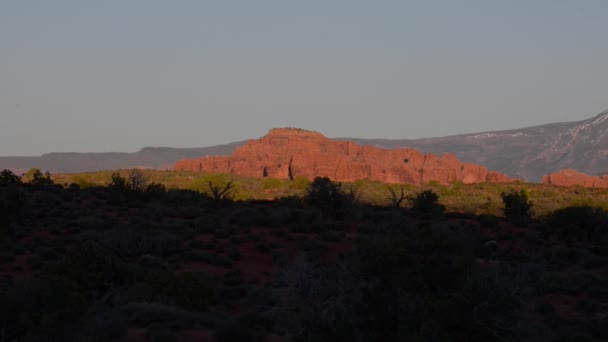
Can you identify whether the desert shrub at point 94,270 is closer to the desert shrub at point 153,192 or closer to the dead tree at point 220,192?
the desert shrub at point 153,192

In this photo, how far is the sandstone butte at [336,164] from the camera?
508ft

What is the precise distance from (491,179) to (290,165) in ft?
138

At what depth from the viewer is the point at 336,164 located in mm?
154125

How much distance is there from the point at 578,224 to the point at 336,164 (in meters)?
119

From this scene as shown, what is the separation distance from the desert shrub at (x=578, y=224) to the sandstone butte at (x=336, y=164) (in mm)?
110429

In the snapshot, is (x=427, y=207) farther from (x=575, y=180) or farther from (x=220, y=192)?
(x=575, y=180)

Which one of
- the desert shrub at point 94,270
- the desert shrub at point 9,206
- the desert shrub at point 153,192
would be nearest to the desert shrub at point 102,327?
the desert shrub at point 94,270

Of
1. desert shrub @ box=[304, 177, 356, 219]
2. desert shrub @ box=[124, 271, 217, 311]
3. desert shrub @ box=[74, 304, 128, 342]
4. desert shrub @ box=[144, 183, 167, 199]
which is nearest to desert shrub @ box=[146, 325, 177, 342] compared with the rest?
desert shrub @ box=[74, 304, 128, 342]

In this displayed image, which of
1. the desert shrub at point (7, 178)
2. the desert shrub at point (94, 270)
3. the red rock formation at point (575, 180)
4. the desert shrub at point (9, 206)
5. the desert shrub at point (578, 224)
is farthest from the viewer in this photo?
the red rock formation at point (575, 180)

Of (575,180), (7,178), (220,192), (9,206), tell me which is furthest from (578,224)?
(575,180)

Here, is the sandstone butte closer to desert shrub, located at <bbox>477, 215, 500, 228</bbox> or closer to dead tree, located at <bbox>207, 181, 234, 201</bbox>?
dead tree, located at <bbox>207, 181, 234, 201</bbox>

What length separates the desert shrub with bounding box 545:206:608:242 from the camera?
35.0 metres

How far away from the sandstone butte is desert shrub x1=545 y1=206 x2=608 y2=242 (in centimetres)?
11043

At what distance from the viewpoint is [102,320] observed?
12992 mm
